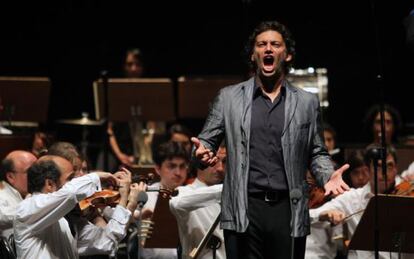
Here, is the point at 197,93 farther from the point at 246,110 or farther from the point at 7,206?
the point at 246,110

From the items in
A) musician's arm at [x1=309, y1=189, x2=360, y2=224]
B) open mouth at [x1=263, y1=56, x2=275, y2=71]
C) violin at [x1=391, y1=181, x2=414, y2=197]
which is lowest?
musician's arm at [x1=309, y1=189, x2=360, y2=224]

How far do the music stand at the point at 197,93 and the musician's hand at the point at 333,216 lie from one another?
2837mm

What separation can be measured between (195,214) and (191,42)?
4615 millimetres

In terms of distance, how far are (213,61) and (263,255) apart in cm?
616

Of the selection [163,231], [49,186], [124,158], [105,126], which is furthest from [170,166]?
[124,158]

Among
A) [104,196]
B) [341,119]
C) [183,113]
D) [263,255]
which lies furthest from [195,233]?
[341,119]

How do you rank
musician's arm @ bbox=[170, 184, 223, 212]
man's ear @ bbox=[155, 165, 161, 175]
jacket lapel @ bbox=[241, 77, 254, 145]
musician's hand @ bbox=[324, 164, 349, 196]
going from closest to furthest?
musician's hand @ bbox=[324, 164, 349, 196] → jacket lapel @ bbox=[241, 77, 254, 145] → musician's arm @ bbox=[170, 184, 223, 212] → man's ear @ bbox=[155, 165, 161, 175]

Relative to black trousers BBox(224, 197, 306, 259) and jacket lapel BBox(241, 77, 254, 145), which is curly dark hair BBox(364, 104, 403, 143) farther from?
black trousers BBox(224, 197, 306, 259)

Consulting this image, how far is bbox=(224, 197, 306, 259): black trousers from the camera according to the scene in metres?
4.93

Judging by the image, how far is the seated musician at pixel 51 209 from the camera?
554 centimetres

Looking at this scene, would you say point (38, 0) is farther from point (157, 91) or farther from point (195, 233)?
point (195, 233)

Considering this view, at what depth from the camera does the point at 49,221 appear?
557 cm

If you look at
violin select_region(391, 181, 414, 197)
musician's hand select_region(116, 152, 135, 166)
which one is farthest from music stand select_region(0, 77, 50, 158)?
violin select_region(391, 181, 414, 197)

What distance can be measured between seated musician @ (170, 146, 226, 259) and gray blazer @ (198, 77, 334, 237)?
1.17 m
